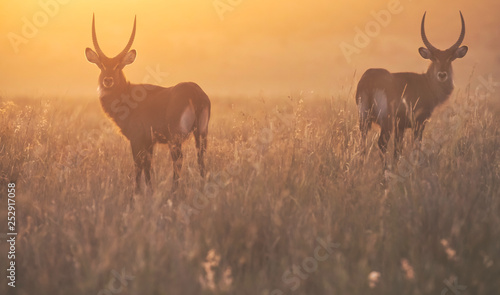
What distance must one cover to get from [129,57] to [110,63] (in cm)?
35

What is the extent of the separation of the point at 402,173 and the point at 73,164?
160 inches

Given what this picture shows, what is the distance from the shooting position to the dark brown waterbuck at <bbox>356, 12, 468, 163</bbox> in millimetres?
8234

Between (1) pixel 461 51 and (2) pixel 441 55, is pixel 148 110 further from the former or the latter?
(1) pixel 461 51

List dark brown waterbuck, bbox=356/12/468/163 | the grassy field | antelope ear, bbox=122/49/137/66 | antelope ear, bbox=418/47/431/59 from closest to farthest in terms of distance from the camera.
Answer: the grassy field
antelope ear, bbox=122/49/137/66
dark brown waterbuck, bbox=356/12/468/163
antelope ear, bbox=418/47/431/59

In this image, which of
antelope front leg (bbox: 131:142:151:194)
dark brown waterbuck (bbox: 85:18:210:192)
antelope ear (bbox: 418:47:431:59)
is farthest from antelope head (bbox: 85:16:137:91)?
antelope ear (bbox: 418:47:431:59)

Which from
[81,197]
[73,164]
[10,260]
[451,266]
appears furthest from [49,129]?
[451,266]

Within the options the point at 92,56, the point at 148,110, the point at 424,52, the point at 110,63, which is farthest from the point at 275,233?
the point at 424,52

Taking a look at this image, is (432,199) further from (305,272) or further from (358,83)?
(358,83)

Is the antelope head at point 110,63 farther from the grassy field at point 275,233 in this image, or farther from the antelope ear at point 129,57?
the grassy field at point 275,233

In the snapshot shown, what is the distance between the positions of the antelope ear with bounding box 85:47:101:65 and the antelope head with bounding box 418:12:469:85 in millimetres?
5437

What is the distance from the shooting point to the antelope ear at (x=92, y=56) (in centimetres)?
769

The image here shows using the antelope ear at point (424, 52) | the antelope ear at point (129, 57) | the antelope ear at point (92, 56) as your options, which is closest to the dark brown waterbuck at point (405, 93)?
the antelope ear at point (424, 52)

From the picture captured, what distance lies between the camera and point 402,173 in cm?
577

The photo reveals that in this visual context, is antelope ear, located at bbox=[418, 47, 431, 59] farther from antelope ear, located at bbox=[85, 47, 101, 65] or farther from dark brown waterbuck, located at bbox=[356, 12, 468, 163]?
antelope ear, located at bbox=[85, 47, 101, 65]
